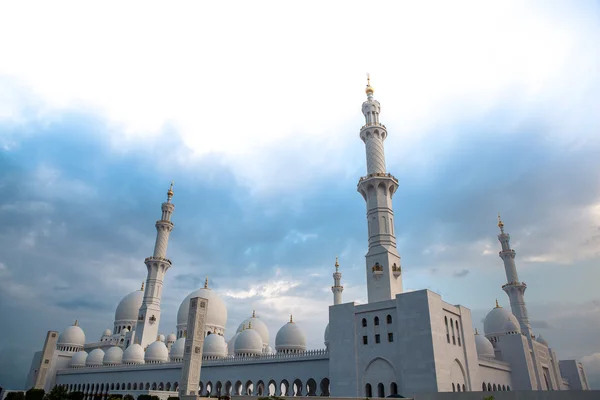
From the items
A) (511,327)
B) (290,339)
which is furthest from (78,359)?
(511,327)

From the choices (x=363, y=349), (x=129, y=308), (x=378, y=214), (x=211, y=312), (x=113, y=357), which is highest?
(x=378, y=214)

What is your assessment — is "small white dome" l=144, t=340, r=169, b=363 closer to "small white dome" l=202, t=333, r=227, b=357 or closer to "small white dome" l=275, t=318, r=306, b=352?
"small white dome" l=202, t=333, r=227, b=357

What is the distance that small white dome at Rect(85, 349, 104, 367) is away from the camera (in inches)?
2031

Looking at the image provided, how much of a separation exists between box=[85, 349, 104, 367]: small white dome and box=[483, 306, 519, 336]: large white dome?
45.0m

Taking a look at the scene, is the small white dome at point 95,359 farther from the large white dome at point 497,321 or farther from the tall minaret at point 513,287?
the tall minaret at point 513,287

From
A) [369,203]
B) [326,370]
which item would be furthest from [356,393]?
[369,203]

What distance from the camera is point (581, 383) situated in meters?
56.0

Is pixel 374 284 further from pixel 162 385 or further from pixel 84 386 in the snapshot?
pixel 84 386

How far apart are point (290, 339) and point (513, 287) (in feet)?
90.8

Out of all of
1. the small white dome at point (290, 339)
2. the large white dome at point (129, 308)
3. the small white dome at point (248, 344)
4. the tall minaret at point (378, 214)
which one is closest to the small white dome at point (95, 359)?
the large white dome at point (129, 308)

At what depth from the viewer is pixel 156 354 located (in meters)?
46.2

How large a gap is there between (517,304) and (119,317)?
5207 cm

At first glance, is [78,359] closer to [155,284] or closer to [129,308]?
[129,308]

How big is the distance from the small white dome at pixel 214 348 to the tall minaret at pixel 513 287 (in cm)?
3367
